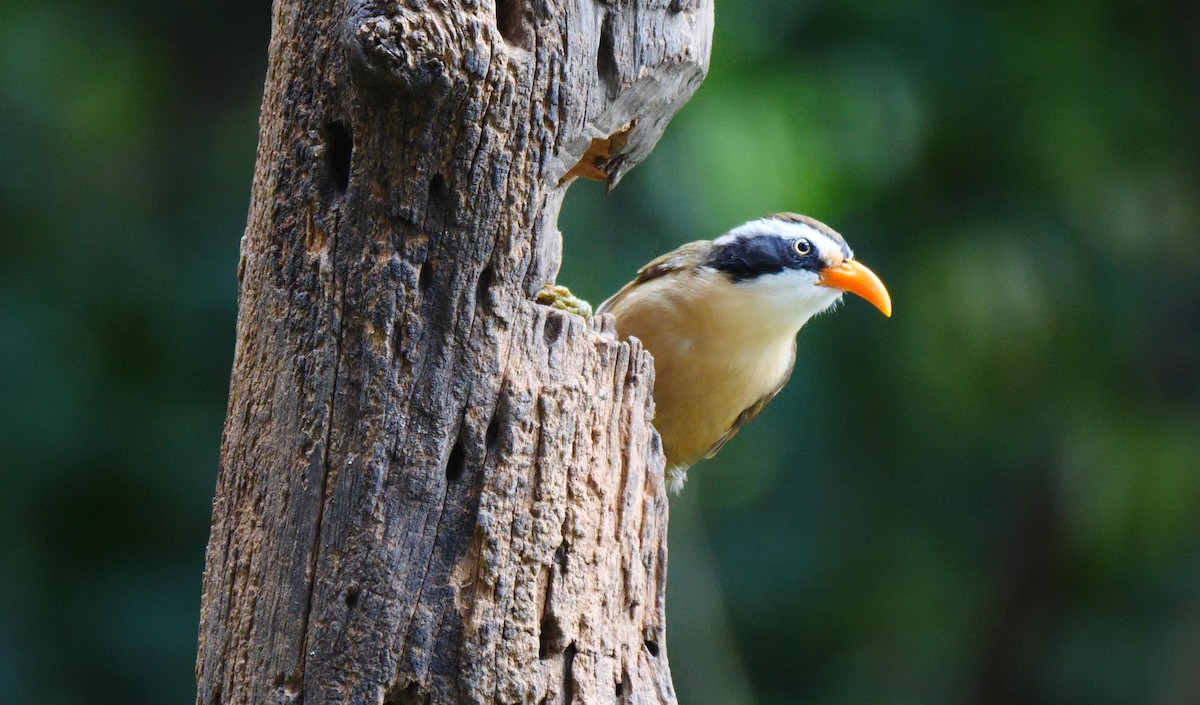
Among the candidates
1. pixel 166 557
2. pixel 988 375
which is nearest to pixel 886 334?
pixel 988 375

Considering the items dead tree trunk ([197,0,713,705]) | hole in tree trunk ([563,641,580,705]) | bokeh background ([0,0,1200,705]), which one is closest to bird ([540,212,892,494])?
dead tree trunk ([197,0,713,705])

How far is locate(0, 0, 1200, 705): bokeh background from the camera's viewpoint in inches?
303

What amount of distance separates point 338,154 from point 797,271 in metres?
2.16

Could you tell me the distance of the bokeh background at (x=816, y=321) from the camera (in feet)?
25.3

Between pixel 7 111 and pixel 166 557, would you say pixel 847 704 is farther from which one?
pixel 7 111

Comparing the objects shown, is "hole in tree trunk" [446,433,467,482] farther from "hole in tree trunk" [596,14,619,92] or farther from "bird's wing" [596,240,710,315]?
"bird's wing" [596,240,710,315]

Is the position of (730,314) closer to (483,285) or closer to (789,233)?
(789,233)

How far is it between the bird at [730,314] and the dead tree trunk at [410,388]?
154 centimetres

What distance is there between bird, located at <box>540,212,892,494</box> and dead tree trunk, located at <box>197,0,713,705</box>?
154 centimetres

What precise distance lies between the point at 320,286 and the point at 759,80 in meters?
5.08

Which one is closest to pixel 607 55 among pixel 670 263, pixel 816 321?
pixel 670 263

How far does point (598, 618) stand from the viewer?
3.12 metres

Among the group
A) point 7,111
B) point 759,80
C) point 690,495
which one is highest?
point 759,80

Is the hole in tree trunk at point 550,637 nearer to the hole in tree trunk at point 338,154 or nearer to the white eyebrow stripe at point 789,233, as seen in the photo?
the hole in tree trunk at point 338,154
